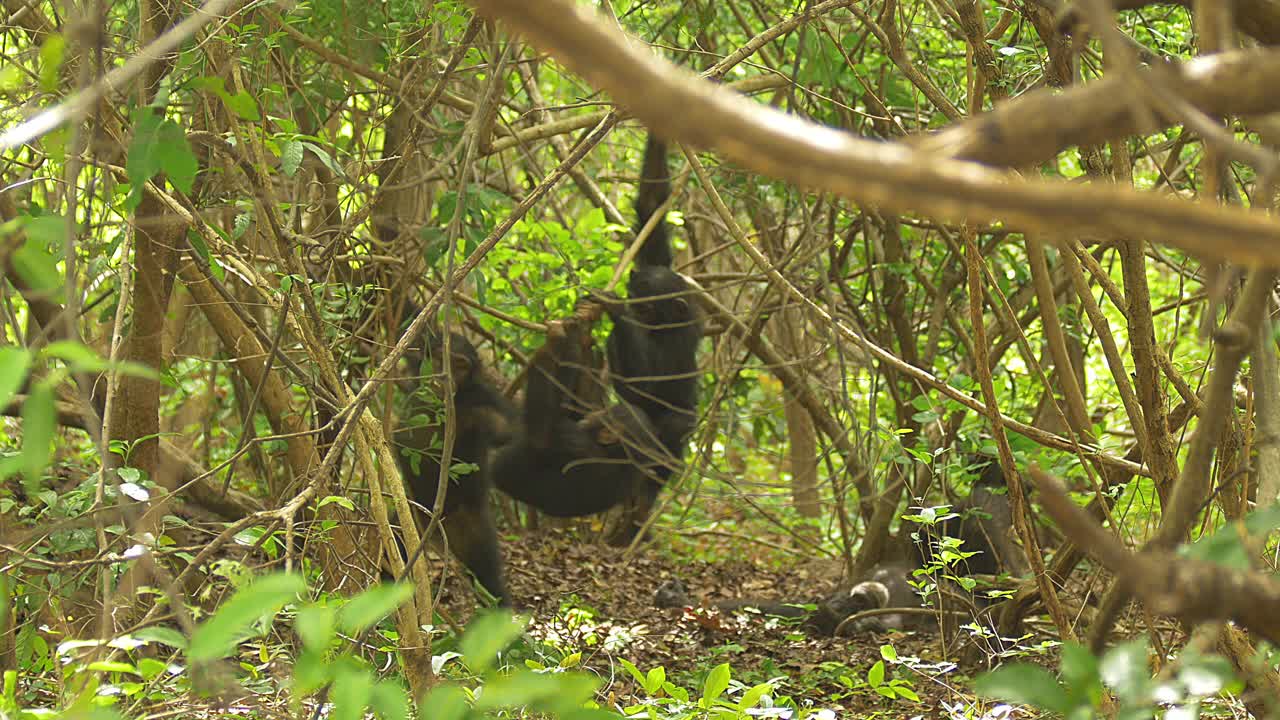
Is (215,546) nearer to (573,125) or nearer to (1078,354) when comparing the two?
(573,125)

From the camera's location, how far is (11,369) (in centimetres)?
102

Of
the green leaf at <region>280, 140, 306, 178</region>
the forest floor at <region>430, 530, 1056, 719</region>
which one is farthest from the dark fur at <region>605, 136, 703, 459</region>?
the green leaf at <region>280, 140, 306, 178</region>

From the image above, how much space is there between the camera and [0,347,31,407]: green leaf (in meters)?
0.99

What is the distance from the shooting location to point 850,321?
4871 millimetres

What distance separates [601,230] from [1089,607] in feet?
8.56

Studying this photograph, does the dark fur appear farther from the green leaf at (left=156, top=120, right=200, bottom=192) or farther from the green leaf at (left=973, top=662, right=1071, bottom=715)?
the green leaf at (left=973, top=662, right=1071, bottom=715)

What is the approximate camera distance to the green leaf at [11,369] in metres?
0.99

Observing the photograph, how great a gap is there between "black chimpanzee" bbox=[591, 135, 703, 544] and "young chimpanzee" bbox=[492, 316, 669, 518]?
169 millimetres

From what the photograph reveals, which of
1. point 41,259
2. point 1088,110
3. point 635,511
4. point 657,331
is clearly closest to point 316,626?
point 41,259

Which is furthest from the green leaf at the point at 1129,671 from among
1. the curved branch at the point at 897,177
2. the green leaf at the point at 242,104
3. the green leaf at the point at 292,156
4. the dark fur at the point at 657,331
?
the dark fur at the point at 657,331

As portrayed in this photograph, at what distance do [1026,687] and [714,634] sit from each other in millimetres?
3536

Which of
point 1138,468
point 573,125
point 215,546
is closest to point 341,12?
point 573,125

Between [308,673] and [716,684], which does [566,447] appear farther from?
[308,673]

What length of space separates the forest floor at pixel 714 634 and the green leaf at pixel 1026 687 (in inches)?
41.4
